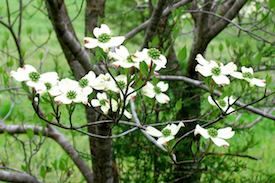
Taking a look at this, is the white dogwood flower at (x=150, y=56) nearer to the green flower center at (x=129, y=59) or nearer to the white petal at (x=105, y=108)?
the green flower center at (x=129, y=59)

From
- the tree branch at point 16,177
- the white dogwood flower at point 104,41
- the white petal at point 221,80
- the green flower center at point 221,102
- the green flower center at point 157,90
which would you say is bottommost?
the tree branch at point 16,177

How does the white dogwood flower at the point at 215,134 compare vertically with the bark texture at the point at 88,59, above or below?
below

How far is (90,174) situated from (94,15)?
0.75 m

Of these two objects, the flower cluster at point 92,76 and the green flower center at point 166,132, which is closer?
the flower cluster at point 92,76

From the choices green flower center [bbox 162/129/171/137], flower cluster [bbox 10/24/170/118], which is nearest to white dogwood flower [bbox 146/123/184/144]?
green flower center [bbox 162/129/171/137]

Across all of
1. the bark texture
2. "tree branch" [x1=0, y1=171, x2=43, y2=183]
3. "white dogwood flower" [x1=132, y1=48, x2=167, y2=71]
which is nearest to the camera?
"white dogwood flower" [x1=132, y1=48, x2=167, y2=71]

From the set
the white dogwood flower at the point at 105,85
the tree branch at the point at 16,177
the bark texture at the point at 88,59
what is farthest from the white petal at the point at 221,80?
the tree branch at the point at 16,177

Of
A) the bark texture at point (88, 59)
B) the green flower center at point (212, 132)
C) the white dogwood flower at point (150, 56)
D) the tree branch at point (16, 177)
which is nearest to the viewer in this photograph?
the white dogwood flower at point (150, 56)

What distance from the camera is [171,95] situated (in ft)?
5.52

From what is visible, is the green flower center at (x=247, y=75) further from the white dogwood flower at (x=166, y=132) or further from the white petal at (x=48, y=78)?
the white petal at (x=48, y=78)

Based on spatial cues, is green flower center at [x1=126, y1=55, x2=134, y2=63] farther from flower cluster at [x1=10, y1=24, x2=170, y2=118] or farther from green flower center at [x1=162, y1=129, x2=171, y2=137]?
green flower center at [x1=162, y1=129, x2=171, y2=137]

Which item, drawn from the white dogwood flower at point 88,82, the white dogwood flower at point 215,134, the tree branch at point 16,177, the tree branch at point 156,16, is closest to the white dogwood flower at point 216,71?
the white dogwood flower at point 215,134

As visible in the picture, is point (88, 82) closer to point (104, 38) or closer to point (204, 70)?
point (104, 38)

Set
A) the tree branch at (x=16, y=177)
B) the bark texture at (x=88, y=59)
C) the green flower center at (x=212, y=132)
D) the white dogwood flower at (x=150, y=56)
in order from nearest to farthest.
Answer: the white dogwood flower at (x=150, y=56) → the green flower center at (x=212, y=132) → the bark texture at (x=88, y=59) → the tree branch at (x=16, y=177)
